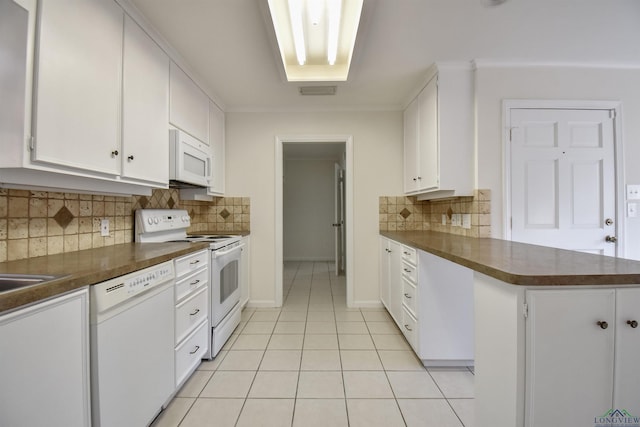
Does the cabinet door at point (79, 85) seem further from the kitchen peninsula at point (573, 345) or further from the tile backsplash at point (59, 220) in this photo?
the kitchen peninsula at point (573, 345)

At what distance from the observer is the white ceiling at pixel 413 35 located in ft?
5.07

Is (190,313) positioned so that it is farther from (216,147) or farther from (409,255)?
(216,147)

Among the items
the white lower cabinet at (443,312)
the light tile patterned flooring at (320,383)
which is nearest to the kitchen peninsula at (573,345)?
the light tile patterned flooring at (320,383)

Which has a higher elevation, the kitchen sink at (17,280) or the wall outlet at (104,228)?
the wall outlet at (104,228)

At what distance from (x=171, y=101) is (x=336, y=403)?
233 centimetres

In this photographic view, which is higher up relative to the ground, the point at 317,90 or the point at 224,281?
the point at 317,90

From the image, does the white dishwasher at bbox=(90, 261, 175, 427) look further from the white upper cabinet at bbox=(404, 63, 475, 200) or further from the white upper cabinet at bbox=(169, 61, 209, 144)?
the white upper cabinet at bbox=(404, 63, 475, 200)

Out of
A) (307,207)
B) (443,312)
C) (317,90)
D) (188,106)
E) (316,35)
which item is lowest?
(443,312)

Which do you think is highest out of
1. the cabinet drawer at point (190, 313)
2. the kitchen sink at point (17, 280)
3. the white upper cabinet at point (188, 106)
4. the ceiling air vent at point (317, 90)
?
the ceiling air vent at point (317, 90)

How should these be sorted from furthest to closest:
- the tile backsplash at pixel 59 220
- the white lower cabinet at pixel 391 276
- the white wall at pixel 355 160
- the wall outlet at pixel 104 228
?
the white wall at pixel 355 160 → the white lower cabinet at pixel 391 276 → the wall outlet at pixel 104 228 → the tile backsplash at pixel 59 220

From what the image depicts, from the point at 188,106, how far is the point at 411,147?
2145 mm

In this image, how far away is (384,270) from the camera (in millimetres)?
2822

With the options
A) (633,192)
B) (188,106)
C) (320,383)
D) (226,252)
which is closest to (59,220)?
(226,252)

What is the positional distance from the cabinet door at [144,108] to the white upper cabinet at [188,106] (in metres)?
0.10
